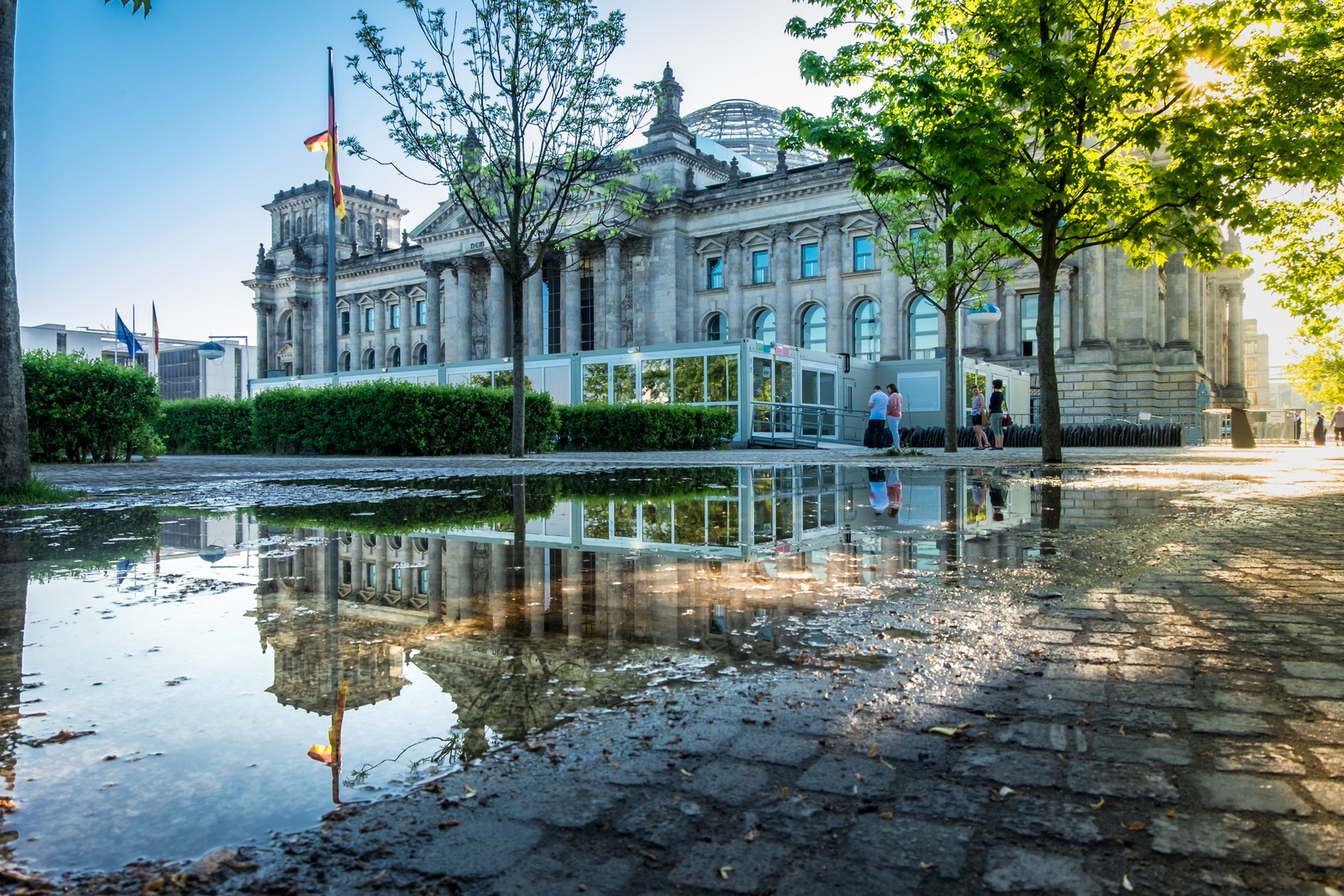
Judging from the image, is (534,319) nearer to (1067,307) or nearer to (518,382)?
(1067,307)

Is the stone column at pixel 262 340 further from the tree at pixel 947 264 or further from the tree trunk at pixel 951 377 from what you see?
the tree trunk at pixel 951 377

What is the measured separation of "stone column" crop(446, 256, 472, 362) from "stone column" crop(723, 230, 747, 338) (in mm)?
19172

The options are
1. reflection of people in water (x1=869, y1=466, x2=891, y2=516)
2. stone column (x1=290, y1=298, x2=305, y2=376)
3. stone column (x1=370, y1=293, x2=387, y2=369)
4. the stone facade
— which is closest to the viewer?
reflection of people in water (x1=869, y1=466, x2=891, y2=516)

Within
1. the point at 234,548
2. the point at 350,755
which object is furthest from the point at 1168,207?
the point at 350,755

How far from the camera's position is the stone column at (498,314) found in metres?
61.0

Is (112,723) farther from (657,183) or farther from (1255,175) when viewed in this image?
(657,183)

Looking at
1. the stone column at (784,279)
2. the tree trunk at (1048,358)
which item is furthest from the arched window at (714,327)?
the tree trunk at (1048,358)

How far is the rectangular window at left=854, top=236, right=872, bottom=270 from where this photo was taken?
5202cm

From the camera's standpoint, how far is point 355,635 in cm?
308

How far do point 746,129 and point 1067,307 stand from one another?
144ft

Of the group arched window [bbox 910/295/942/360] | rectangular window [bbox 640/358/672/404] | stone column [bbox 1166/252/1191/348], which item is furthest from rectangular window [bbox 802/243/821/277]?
rectangular window [bbox 640/358/672/404]

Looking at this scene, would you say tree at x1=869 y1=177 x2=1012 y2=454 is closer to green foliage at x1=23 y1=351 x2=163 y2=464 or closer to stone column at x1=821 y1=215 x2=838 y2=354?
green foliage at x1=23 y1=351 x2=163 y2=464

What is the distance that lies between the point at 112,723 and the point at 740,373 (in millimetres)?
29508

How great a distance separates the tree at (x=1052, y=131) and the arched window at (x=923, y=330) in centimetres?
3437
